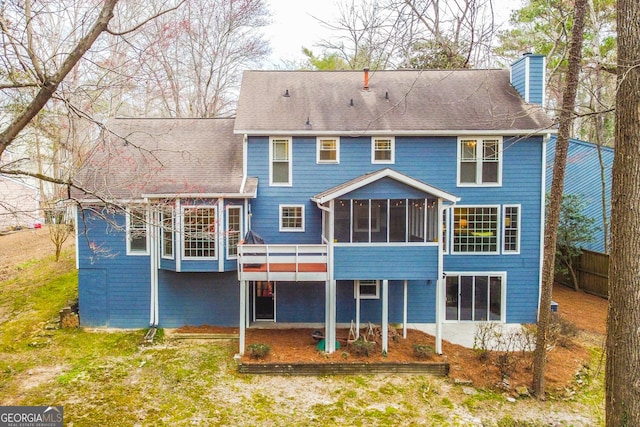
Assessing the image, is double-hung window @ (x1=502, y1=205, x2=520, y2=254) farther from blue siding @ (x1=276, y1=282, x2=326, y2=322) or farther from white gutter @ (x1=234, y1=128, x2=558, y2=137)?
blue siding @ (x1=276, y1=282, x2=326, y2=322)

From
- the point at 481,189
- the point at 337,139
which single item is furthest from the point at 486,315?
the point at 337,139

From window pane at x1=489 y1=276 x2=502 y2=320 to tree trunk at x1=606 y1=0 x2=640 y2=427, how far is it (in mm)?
8554

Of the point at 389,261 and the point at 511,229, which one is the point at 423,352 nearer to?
the point at 389,261

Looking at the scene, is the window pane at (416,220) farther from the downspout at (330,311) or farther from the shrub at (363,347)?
the shrub at (363,347)

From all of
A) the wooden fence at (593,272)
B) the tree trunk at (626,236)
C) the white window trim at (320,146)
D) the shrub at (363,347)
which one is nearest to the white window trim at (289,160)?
the white window trim at (320,146)

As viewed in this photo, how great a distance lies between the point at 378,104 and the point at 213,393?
10259 millimetres

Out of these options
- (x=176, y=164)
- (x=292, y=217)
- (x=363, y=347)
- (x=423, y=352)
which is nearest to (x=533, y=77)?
(x=292, y=217)

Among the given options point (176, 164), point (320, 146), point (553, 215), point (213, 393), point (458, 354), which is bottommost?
point (213, 393)

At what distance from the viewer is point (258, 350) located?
10758 millimetres

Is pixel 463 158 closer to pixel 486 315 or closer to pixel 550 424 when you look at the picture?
pixel 486 315

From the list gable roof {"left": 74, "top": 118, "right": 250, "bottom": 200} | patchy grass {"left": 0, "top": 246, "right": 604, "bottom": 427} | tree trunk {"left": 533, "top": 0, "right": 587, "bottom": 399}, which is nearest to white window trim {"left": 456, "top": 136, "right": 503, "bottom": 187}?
tree trunk {"left": 533, "top": 0, "right": 587, "bottom": 399}

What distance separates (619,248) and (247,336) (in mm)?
9893

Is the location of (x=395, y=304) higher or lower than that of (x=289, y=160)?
lower

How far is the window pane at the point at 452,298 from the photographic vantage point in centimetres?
1357
